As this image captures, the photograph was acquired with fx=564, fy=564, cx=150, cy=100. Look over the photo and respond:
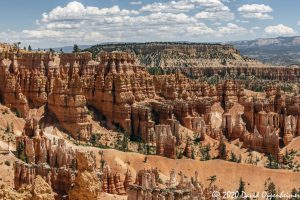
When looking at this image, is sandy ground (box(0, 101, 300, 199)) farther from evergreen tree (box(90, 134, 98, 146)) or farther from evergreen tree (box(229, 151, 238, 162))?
evergreen tree (box(90, 134, 98, 146))

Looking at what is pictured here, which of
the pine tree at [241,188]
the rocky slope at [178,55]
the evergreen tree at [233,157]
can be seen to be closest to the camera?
the pine tree at [241,188]

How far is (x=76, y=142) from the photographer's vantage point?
7744cm

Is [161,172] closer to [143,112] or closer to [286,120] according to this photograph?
[143,112]

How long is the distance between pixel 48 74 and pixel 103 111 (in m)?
10.4

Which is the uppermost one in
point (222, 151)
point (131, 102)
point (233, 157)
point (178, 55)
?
point (178, 55)

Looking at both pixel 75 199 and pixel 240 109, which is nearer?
pixel 75 199

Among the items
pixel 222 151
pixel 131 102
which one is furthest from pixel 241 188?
pixel 131 102

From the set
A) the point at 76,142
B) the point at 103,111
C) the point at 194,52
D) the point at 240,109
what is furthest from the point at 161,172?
the point at 194,52

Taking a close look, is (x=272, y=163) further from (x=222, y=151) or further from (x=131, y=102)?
(x=131, y=102)

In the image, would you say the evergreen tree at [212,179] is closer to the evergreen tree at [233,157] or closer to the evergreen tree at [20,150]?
the evergreen tree at [233,157]

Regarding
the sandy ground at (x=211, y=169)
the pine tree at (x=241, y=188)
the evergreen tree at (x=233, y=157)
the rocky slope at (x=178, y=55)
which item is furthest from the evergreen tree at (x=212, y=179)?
the rocky slope at (x=178, y=55)

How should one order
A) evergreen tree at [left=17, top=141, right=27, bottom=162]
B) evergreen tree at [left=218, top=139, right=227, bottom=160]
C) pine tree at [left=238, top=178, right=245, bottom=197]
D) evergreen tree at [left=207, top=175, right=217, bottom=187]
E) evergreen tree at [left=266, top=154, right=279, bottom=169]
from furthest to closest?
evergreen tree at [left=218, top=139, right=227, bottom=160] → evergreen tree at [left=266, top=154, right=279, bottom=169] → evergreen tree at [left=207, top=175, right=217, bottom=187] → pine tree at [left=238, top=178, right=245, bottom=197] → evergreen tree at [left=17, top=141, right=27, bottom=162]

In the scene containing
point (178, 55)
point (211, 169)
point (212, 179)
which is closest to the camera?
point (212, 179)

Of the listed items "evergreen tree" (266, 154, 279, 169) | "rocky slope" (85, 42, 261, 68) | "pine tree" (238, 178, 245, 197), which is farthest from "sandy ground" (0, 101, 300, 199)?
"rocky slope" (85, 42, 261, 68)
